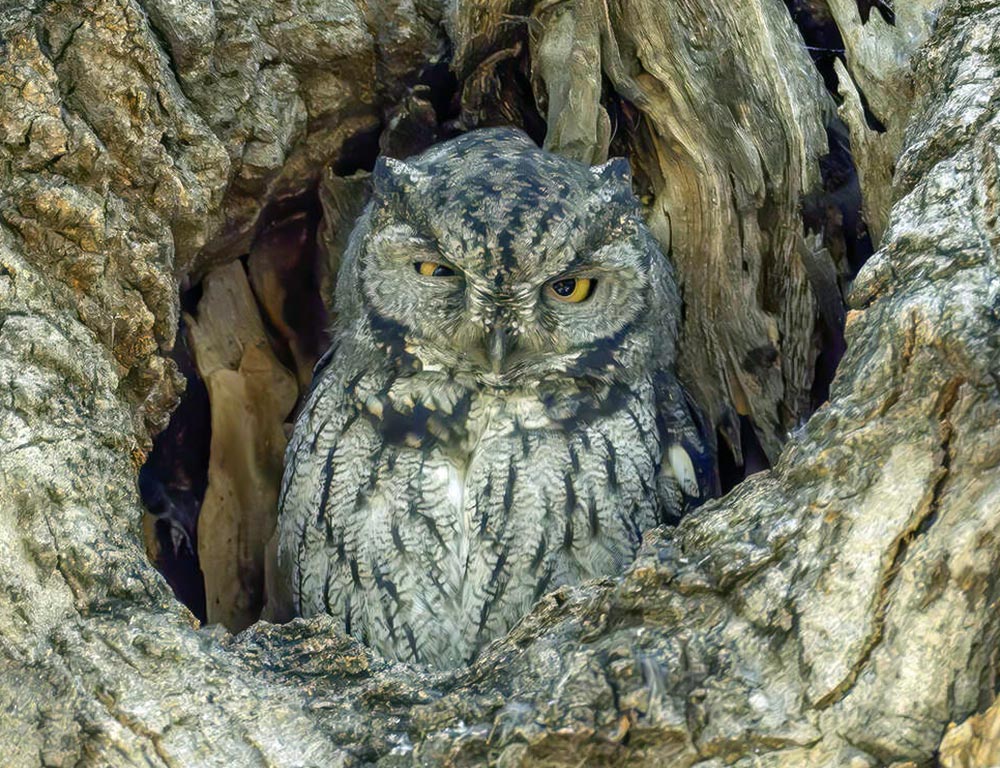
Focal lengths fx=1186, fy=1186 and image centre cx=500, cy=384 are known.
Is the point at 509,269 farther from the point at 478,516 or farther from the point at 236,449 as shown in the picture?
the point at 236,449

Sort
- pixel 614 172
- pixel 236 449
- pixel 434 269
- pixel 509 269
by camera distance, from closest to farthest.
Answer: pixel 509 269 < pixel 434 269 < pixel 614 172 < pixel 236 449

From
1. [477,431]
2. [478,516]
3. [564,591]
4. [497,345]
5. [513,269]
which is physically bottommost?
[564,591]

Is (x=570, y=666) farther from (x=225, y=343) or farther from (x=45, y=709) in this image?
(x=225, y=343)

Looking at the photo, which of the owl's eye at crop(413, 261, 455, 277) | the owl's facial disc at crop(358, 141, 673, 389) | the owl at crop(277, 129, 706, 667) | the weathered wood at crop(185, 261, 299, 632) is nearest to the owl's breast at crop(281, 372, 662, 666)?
the owl at crop(277, 129, 706, 667)

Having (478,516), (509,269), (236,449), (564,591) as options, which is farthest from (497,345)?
(236,449)

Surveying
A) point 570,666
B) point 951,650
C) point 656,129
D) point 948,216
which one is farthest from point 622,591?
point 656,129

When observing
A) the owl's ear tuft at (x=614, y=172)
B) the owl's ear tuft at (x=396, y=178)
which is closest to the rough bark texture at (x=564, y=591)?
the owl's ear tuft at (x=396, y=178)

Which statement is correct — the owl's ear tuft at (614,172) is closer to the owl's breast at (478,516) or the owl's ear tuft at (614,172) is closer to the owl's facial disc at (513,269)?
the owl's facial disc at (513,269)
